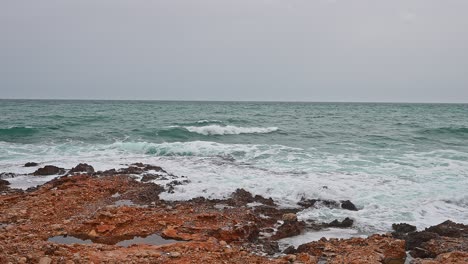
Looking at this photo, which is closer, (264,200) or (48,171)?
(264,200)

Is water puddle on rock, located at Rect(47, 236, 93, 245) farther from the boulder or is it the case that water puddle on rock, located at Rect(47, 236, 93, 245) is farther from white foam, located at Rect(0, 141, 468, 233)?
the boulder

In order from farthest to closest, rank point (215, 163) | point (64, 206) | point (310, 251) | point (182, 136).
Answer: point (182, 136)
point (215, 163)
point (64, 206)
point (310, 251)

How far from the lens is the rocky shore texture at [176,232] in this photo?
17.6 ft

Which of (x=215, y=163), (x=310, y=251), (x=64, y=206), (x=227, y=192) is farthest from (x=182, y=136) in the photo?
(x=310, y=251)

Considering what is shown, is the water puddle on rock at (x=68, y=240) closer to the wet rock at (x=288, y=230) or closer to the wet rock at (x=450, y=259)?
the wet rock at (x=288, y=230)

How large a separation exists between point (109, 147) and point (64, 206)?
35.8 ft

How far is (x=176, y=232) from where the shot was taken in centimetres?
645

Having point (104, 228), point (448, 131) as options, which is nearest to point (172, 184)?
point (104, 228)

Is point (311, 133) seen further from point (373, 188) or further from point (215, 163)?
point (373, 188)

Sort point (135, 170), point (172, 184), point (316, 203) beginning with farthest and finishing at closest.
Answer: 1. point (135, 170)
2. point (172, 184)
3. point (316, 203)

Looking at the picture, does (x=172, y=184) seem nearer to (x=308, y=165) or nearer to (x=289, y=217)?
(x=289, y=217)

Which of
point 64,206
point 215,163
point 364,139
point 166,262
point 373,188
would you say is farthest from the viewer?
point 364,139

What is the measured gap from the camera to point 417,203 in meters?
8.88

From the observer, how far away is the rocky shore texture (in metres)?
5.37
